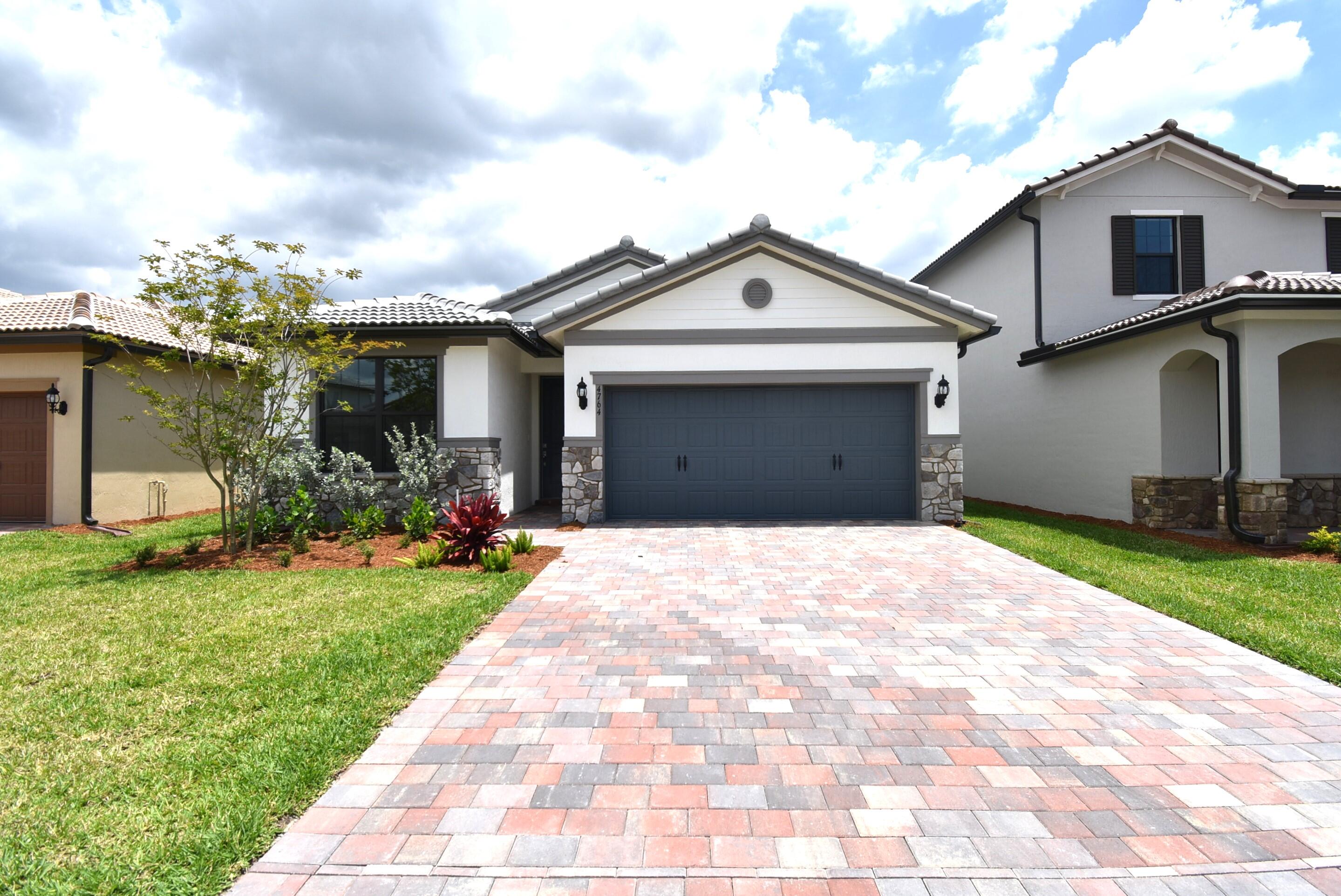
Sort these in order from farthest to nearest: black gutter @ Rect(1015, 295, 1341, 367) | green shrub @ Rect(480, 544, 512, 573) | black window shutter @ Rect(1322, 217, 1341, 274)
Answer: black window shutter @ Rect(1322, 217, 1341, 274) → black gutter @ Rect(1015, 295, 1341, 367) → green shrub @ Rect(480, 544, 512, 573)

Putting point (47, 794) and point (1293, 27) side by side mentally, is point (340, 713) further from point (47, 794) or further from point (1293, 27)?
point (1293, 27)

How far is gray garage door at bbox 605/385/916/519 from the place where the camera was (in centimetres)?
1084

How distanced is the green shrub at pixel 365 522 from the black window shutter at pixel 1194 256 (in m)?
16.7

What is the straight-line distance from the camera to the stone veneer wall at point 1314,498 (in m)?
10.6

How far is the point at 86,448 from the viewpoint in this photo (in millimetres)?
10969

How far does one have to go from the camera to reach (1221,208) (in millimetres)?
12727

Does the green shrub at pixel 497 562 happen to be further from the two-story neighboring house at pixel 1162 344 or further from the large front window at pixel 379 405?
the two-story neighboring house at pixel 1162 344

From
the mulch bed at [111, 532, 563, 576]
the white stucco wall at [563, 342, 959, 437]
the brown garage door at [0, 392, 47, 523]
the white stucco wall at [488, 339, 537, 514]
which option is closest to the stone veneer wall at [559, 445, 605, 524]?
the white stucco wall at [563, 342, 959, 437]

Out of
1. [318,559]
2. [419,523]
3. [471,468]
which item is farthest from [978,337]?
[318,559]

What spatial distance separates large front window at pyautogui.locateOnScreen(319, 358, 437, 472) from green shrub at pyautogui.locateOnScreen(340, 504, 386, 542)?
3.66 ft

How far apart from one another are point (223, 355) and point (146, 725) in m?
6.35

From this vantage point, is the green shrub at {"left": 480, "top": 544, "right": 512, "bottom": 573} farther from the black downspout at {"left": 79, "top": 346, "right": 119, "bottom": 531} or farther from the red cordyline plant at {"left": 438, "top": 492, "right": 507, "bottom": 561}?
the black downspout at {"left": 79, "top": 346, "right": 119, "bottom": 531}

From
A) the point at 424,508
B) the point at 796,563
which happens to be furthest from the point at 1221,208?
the point at 424,508

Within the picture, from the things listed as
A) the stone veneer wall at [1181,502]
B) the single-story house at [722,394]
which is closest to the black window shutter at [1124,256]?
the single-story house at [722,394]
